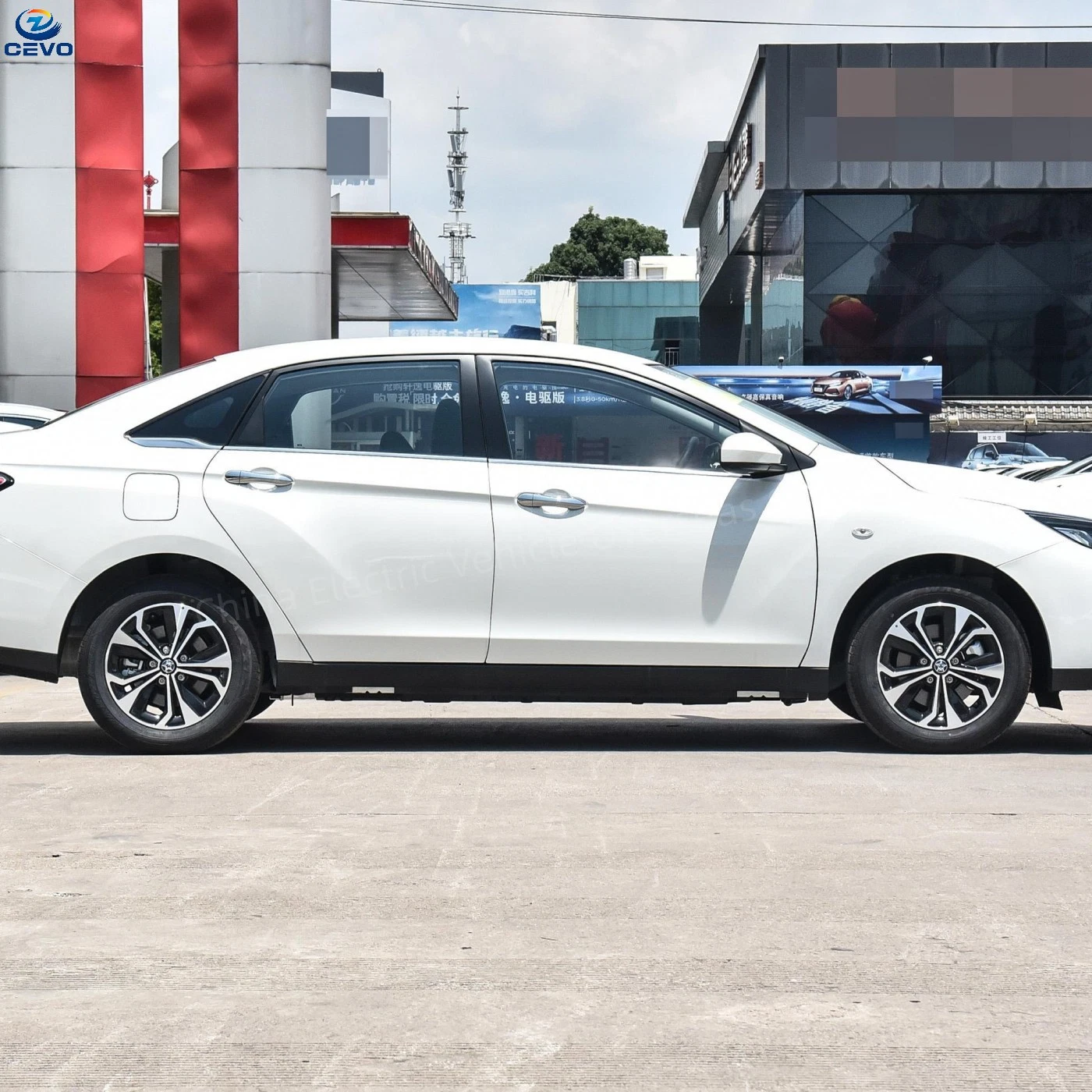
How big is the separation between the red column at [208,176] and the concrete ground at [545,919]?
12.3 m

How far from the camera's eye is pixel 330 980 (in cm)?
356

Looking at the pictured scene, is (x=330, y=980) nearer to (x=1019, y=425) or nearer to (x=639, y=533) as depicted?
(x=639, y=533)

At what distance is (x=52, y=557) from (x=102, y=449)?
1.54ft

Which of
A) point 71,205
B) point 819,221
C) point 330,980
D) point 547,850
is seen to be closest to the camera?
point 330,980

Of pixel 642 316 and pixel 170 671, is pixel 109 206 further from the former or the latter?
pixel 642 316

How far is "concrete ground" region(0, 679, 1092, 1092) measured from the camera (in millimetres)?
3119

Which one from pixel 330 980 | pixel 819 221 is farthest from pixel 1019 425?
pixel 330 980

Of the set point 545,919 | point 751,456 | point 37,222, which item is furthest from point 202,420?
→ point 37,222

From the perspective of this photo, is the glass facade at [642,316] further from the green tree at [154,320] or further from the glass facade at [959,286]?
the glass facade at [959,286]

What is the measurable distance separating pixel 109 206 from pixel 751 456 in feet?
43.5

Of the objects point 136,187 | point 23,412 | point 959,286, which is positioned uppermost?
point 959,286

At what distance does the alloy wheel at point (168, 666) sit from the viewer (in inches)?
254

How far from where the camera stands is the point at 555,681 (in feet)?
21.3
